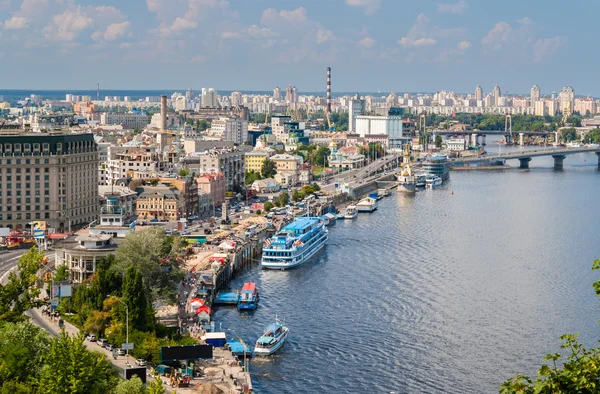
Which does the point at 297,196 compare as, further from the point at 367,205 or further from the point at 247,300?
the point at 247,300

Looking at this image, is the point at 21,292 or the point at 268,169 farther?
the point at 268,169

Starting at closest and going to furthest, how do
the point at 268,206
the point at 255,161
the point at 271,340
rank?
the point at 271,340
the point at 268,206
the point at 255,161

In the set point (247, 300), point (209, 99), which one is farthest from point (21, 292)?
point (209, 99)

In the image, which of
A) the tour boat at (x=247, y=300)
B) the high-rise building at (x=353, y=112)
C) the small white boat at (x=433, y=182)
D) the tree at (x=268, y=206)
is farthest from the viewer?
the high-rise building at (x=353, y=112)

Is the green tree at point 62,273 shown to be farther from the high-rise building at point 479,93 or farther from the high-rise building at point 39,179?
the high-rise building at point 479,93

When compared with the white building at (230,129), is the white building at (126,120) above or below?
above

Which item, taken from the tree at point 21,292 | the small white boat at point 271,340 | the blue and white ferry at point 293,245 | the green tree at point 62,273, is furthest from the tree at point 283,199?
the tree at point 21,292

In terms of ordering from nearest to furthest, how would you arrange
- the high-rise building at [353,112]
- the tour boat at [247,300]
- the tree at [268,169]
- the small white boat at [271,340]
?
1. the small white boat at [271,340]
2. the tour boat at [247,300]
3. the tree at [268,169]
4. the high-rise building at [353,112]
